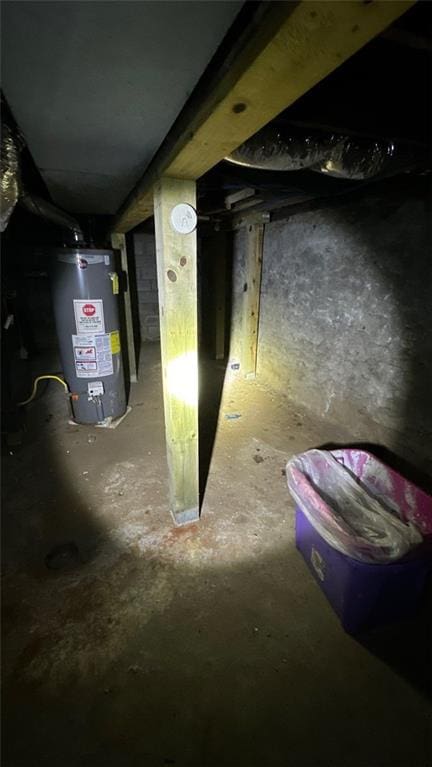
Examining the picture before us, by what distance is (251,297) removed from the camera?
3.46m

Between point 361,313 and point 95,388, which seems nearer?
point 361,313

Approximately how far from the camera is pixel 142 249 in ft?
16.9

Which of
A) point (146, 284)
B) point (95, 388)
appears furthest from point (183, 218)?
point (146, 284)

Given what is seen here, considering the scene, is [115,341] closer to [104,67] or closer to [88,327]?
[88,327]

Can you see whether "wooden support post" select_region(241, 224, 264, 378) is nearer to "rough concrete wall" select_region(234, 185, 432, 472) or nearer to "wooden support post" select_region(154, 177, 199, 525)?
"rough concrete wall" select_region(234, 185, 432, 472)

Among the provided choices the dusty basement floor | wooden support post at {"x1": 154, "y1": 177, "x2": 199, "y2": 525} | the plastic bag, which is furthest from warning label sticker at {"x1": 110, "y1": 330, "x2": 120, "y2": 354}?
the plastic bag

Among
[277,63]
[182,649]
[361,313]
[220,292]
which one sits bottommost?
[182,649]

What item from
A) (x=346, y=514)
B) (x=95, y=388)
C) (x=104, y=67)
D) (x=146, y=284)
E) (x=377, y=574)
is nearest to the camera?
(x=104, y=67)

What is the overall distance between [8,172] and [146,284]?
4097mm

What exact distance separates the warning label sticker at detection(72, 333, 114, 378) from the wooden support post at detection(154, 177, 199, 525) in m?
1.21

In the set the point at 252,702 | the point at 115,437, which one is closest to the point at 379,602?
the point at 252,702

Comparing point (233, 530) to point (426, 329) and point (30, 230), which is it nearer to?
point (426, 329)

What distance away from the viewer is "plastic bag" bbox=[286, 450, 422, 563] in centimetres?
108

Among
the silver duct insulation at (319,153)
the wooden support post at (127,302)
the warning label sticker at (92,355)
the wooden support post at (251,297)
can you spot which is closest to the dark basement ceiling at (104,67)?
the silver duct insulation at (319,153)
